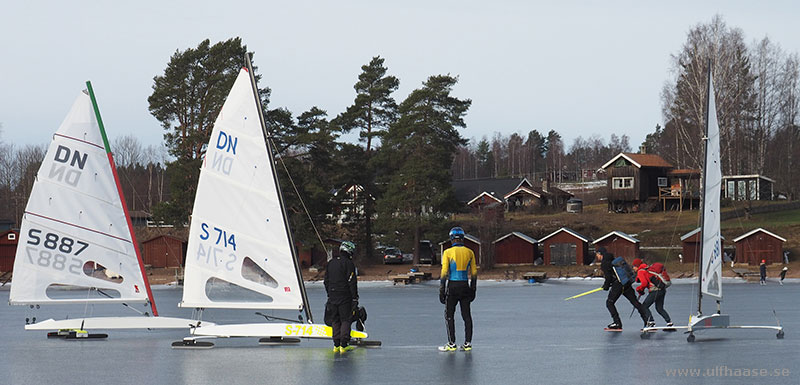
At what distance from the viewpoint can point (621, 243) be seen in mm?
70062

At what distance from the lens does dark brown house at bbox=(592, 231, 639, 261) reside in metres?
69.6

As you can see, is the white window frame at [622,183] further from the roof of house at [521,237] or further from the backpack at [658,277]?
the backpack at [658,277]

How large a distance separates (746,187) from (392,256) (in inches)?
1267

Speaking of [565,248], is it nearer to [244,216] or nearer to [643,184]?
[643,184]

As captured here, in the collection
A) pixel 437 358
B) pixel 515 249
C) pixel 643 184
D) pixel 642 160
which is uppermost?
pixel 642 160

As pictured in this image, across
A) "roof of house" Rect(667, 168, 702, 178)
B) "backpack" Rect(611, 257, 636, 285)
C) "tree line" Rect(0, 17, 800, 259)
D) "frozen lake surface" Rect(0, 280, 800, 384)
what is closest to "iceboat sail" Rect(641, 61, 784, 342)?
"frozen lake surface" Rect(0, 280, 800, 384)

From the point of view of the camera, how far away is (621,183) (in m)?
87.2

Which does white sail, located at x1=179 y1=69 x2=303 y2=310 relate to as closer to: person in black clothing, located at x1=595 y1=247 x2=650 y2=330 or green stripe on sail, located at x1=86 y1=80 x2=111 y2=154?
green stripe on sail, located at x1=86 y1=80 x2=111 y2=154

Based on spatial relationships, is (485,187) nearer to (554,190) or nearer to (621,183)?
(554,190)

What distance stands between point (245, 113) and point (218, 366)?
192 inches

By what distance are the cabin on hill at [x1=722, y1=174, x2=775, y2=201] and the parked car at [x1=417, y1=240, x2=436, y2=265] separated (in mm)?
27372

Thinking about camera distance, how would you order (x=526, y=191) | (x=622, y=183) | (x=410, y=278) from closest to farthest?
(x=410, y=278), (x=622, y=183), (x=526, y=191)

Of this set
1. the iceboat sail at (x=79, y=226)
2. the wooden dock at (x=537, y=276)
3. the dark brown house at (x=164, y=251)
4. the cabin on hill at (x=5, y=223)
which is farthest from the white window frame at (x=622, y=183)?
the iceboat sail at (x=79, y=226)

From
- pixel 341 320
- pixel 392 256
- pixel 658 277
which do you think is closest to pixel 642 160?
pixel 392 256
